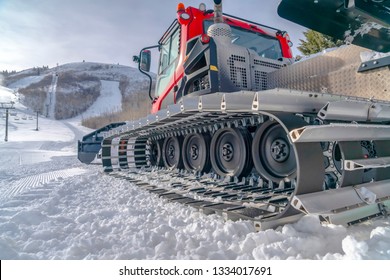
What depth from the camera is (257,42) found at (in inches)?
195

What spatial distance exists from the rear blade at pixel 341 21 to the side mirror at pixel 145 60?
3242 millimetres

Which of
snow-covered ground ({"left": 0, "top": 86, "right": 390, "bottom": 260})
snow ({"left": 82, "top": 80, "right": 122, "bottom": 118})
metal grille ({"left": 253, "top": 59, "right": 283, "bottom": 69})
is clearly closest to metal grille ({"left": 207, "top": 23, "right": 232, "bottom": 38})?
metal grille ({"left": 253, "top": 59, "right": 283, "bottom": 69})

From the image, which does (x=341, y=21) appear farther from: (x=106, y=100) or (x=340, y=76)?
(x=106, y=100)

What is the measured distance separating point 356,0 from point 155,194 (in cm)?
276

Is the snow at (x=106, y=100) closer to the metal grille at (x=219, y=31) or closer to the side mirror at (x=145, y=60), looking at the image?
the side mirror at (x=145, y=60)

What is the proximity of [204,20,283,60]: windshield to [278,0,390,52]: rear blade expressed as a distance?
7.57 feet

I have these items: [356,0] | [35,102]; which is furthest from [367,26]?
[35,102]

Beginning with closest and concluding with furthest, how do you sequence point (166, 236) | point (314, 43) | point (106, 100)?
point (166, 236)
point (314, 43)
point (106, 100)

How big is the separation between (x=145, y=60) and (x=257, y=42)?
2.12 m

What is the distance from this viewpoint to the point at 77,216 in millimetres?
2477

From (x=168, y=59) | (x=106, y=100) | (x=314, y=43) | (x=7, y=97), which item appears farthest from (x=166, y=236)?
(x=106, y=100)

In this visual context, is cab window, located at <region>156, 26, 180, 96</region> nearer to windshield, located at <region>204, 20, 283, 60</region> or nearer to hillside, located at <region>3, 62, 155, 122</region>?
windshield, located at <region>204, 20, 283, 60</region>

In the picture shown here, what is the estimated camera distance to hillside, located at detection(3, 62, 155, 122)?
167 feet

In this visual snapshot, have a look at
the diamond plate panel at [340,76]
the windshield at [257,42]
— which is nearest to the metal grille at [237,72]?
the diamond plate panel at [340,76]
